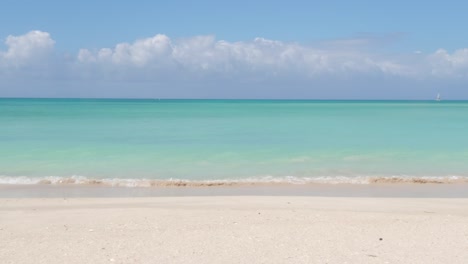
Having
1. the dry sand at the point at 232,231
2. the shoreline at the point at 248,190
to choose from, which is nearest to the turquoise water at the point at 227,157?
the shoreline at the point at 248,190

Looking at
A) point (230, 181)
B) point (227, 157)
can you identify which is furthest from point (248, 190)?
point (227, 157)

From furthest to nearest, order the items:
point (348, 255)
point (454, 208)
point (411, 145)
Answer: point (411, 145) → point (454, 208) → point (348, 255)

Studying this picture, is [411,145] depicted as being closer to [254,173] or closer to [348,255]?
[254,173]

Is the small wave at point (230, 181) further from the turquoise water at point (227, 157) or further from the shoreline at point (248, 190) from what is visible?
the shoreline at point (248, 190)

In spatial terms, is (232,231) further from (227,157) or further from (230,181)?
(227,157)

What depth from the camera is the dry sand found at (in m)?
5.54

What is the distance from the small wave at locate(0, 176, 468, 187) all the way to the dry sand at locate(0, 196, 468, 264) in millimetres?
2553

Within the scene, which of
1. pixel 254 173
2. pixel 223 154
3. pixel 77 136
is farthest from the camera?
pixel 77 136

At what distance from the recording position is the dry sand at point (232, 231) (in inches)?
218

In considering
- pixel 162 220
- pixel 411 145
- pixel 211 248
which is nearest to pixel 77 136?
pixel 411 145

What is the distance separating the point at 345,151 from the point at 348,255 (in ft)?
42.8

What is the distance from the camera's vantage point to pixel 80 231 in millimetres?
6637

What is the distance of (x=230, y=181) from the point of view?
12.3 meters

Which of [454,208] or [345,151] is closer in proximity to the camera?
[454,208]
